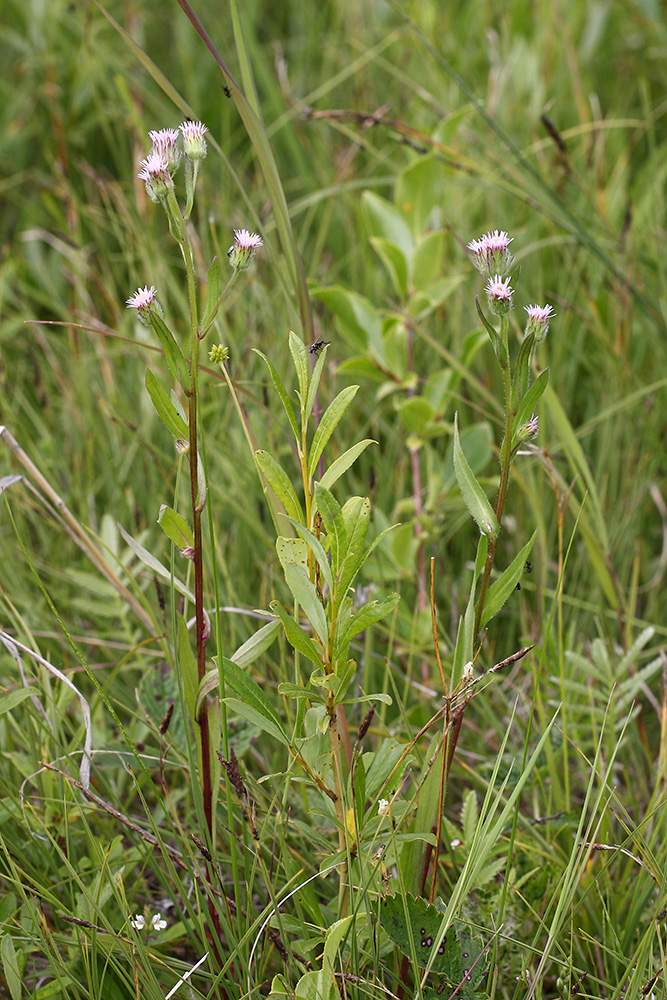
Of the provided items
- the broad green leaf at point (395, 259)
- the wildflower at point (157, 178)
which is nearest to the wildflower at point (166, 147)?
the wildflower at point (157, 178)

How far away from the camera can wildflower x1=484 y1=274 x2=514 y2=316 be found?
695mm

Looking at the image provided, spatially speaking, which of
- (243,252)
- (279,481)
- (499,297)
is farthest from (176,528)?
(499,297)

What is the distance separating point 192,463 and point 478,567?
10.9 inches

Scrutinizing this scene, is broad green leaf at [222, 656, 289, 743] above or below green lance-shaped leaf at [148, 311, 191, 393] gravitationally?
below

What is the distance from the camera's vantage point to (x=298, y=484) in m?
1.58

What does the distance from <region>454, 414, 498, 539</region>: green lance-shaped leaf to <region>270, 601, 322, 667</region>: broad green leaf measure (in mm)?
184

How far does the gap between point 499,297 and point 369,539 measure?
0.73m

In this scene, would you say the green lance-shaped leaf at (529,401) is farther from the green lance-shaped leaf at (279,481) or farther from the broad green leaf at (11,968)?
the broad green leaf at (11,968)

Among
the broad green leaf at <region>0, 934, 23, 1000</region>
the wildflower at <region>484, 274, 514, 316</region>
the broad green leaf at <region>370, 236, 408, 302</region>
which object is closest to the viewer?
the wildflower at <region>484, 274, 514, 316</region>

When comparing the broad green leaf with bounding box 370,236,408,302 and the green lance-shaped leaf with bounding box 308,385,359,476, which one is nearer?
the green lance-shaped leaf with bounding box 308,385,359,476

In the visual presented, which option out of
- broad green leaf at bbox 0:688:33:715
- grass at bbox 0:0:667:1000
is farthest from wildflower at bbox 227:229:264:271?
broad green leaf at bbox 0:688:33:715

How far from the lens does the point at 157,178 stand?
0.72 metres

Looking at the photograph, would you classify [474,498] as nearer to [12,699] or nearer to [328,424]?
[328,424]

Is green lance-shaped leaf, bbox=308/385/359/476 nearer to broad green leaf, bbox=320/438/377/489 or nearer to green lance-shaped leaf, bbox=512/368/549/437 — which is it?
broad green leaf, bbox=320/438/377/489
